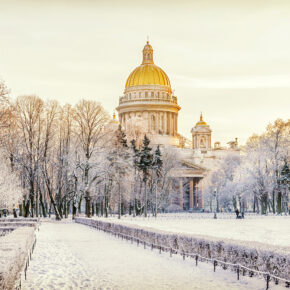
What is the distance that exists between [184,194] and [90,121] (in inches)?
2351

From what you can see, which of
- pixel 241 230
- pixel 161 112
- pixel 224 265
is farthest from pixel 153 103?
pixel 224 265

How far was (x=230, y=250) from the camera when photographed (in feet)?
55.0

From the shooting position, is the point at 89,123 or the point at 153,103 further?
the point at 153,103

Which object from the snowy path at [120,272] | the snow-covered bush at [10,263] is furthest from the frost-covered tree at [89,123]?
the snow-covered bush at [10,263]

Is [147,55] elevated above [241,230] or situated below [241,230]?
above

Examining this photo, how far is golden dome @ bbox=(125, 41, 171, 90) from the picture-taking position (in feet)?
444

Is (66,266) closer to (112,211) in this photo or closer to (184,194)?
(112,211)

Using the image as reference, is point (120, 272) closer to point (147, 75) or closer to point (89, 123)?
point (89, 123)

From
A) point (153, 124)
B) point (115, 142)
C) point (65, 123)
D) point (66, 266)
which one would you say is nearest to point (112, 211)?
point (115, 142)

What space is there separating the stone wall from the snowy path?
449 mm

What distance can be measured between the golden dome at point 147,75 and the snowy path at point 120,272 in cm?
11295

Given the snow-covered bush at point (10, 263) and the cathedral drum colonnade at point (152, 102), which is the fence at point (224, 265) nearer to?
the snow-covered bush at point (10, 263)

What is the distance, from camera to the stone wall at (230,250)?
14.3m

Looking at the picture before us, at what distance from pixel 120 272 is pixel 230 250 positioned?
3528mm
